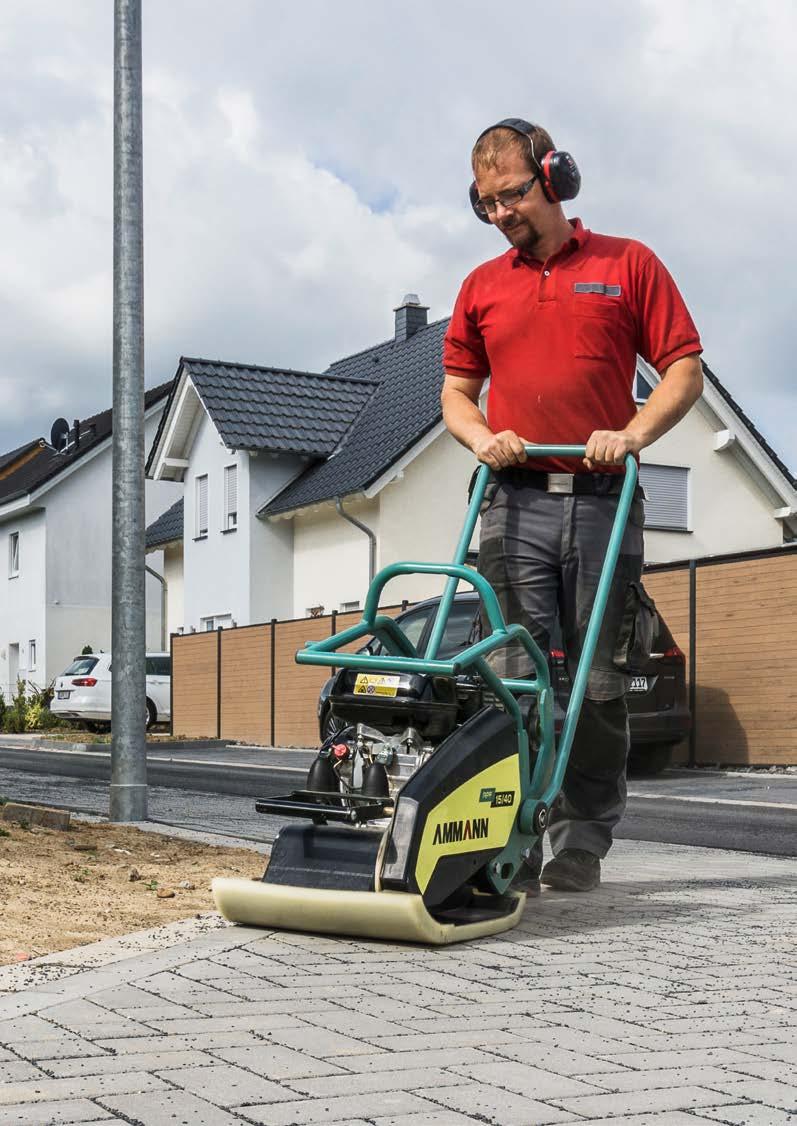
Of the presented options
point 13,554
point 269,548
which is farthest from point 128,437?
point 13,554

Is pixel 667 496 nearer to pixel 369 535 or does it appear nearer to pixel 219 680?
pixel 369 535

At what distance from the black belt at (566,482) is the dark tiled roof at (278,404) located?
26850 mm

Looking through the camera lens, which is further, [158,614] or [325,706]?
[158,614]

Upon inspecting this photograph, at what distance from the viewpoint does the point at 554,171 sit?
521 cm

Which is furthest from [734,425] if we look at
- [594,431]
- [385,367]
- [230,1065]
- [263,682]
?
[230,1065]

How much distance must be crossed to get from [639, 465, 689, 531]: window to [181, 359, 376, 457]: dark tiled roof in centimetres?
643

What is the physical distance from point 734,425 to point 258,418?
9.56m

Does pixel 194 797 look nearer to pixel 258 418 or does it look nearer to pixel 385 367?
pixel 258 418

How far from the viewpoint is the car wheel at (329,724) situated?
4641 millimetres

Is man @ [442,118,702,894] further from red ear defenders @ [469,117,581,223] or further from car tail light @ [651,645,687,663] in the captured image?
car tail light @ [651,645,687,663]

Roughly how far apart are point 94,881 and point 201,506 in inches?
1179

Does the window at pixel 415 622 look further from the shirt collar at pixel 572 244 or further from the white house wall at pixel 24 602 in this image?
the white house wall at pixel 24 602

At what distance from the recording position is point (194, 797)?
41.9 ft

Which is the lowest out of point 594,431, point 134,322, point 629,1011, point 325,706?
point 629,1011
